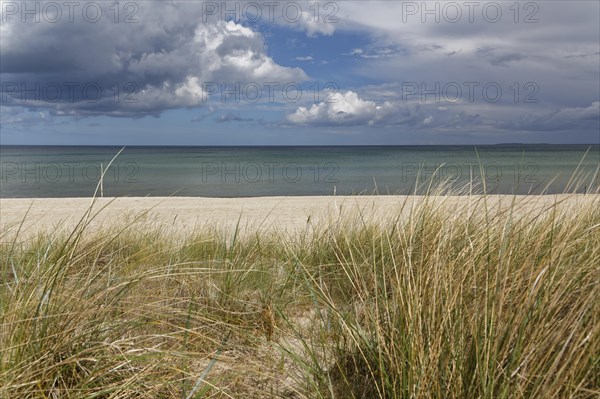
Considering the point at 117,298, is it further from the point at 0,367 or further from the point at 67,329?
the point at 0,367

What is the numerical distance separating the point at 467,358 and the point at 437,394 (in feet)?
0.51

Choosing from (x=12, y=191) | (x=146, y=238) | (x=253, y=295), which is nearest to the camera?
(x=253, y=295)

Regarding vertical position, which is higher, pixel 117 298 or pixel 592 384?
pixel 117 298

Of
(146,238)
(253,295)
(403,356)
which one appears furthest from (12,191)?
(403,356)

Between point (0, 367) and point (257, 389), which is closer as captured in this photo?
point (0, 367)

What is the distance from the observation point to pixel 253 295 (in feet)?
8.87

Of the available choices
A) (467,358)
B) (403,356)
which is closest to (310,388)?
(403,356)

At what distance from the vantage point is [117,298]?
1.96 m

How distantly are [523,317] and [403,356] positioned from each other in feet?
1.27

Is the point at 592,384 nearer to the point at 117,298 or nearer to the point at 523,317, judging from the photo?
the point at 523,317

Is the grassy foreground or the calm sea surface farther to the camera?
the calm sea surface

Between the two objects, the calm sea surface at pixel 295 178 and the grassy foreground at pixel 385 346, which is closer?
the grassy foreground at pixel 385 346

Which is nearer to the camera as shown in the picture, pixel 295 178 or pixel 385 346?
pixel 385 346

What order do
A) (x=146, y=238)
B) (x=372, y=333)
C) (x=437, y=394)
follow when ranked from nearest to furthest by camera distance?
1. (x=437, y=394)
2. (x=372, y=333)
3. (x=146, y=238)
